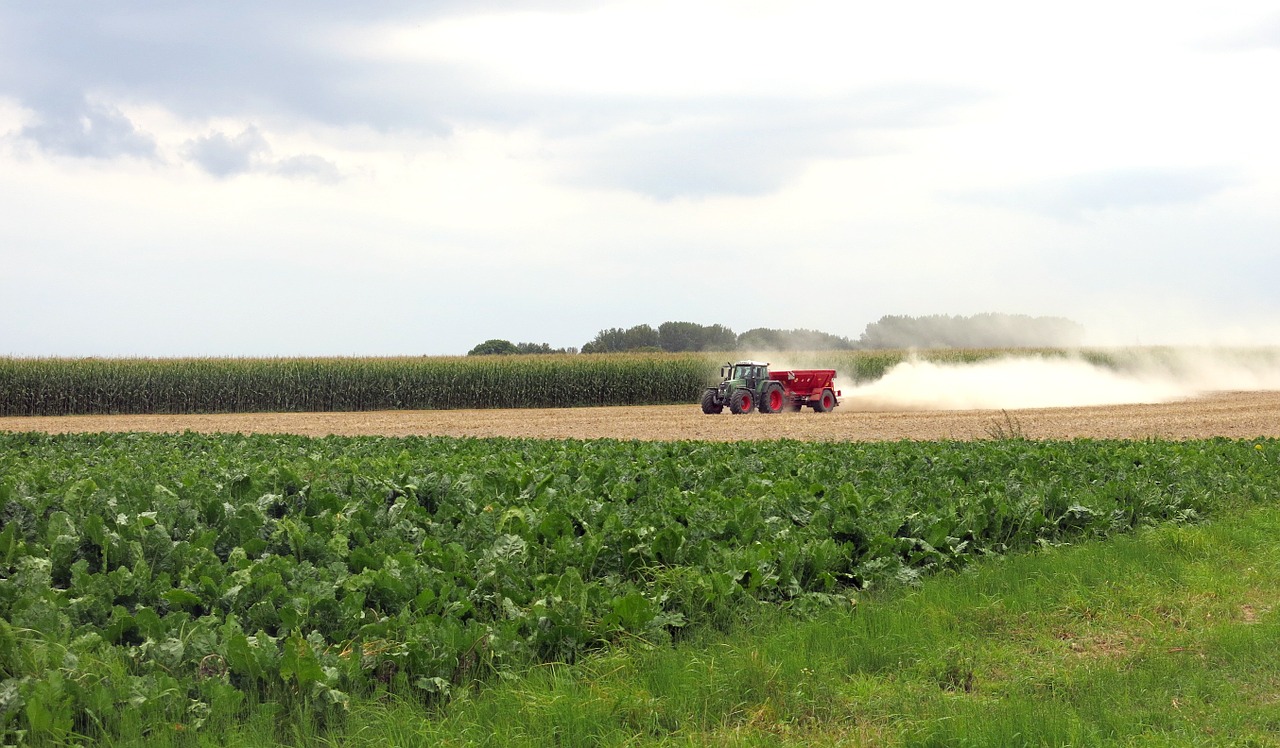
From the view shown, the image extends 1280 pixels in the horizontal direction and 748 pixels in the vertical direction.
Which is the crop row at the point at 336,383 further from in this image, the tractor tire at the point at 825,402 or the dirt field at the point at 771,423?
the tractor tire at the point at 825,402

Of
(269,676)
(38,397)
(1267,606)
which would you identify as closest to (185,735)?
(269,676)

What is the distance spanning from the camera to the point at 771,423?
89.3 ft

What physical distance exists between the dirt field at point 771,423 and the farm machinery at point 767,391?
0.54 m

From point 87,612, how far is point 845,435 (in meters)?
19.9

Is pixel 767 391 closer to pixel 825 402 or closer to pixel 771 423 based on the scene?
pixel 825 402

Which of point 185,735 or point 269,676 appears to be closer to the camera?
point 185,735

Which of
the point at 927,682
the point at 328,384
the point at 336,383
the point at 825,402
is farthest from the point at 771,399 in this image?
the point at 927,682

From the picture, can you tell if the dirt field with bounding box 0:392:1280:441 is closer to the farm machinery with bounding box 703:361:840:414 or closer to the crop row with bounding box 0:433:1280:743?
the farm machinery with bounding box 703:361:840:414

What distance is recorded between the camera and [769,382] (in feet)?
100

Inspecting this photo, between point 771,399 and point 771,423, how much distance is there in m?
3.52

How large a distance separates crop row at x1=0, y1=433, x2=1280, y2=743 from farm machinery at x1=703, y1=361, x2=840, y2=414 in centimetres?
1770

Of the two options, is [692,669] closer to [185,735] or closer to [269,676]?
[269,676]

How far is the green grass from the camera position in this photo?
211 inches

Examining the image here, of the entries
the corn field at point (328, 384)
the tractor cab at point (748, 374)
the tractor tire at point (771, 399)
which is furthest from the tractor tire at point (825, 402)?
the corn field at point (328, 384)
